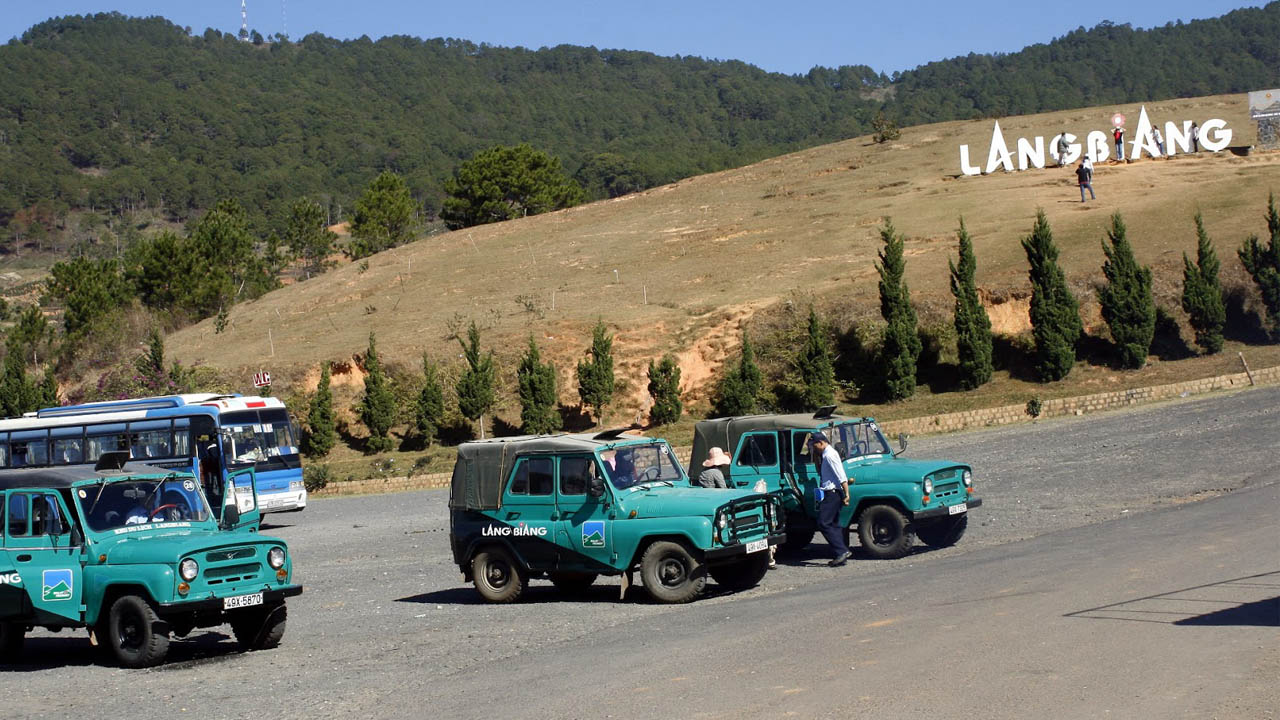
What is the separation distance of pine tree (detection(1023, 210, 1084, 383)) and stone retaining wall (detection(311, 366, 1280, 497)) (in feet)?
10.7

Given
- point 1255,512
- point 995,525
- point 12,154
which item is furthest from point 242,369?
point 12,154

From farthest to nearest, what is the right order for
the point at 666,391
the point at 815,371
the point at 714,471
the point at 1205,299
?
Result: 1. the point at 666,391
2. the point at 815,371
3. the point at 1205,299
4. the point at 714,471

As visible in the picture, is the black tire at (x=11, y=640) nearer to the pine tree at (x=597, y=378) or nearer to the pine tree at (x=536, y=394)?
the pine tree at (x=536, y=394)

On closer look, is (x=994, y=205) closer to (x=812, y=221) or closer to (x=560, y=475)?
(x=812, y=221)

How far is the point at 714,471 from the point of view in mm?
16875

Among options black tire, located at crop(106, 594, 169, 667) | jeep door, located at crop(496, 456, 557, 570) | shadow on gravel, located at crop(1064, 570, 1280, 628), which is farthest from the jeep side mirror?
shadow on gravel, located at crop(1064, 570, 1280, 628)

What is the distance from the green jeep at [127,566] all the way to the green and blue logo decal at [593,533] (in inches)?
142

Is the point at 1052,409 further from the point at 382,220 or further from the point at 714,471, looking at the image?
the point at 382,220

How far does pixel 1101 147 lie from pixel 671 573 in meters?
62.5

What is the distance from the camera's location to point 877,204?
69.1 metres

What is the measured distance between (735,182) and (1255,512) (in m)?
72.6

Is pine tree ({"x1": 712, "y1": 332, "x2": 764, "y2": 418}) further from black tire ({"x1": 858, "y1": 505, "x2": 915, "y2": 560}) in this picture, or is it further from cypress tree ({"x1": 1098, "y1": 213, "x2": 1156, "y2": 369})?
black tire ({"x1": 858, "y1": 505, "x2": 915, "y2": 560})

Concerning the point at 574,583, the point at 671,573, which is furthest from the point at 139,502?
the point at 671,573

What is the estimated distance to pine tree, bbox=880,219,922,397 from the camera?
1636 inches
